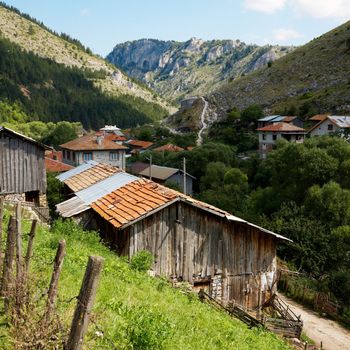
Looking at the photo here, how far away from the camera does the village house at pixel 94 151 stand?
58500mm

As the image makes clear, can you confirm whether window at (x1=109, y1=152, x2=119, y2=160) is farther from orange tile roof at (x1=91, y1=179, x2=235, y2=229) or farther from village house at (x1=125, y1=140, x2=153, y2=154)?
orange tile roof at (x1=91, y1=179, x2=235, y2=229)

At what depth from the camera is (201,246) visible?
1775 cm

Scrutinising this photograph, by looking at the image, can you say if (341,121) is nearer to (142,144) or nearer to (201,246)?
(142,144)

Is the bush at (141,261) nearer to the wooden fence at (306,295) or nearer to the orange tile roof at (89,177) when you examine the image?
the orange tile roof at (89,177)

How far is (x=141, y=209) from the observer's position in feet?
55.9

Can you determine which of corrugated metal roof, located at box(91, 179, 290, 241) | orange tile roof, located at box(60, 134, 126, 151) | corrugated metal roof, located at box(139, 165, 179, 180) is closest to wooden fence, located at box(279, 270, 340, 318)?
corrugated metal roof, located at box(91, 179, 290, 241)

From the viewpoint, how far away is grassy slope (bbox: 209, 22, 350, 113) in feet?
291

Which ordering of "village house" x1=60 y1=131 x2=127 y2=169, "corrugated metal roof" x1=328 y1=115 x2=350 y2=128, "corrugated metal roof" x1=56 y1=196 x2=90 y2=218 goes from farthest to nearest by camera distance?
"corrugated metal roof" x1=328 y1=115 x2=350 y2=128 < "village house" x1=60 y1=131 x2=127 y2=169 < "corrugated metal roof" x1=56 y1=196 x2=90 y2=218

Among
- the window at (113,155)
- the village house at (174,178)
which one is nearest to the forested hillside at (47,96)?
the window at (113,155)

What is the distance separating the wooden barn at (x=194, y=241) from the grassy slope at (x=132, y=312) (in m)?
3.13

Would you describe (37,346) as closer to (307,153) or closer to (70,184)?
(70,184)

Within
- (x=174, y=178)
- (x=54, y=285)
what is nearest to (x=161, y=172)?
(x=174, y=178)

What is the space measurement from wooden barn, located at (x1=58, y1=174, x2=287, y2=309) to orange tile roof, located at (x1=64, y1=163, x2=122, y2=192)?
17.1ft

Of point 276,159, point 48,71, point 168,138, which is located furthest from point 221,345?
point 48,71
